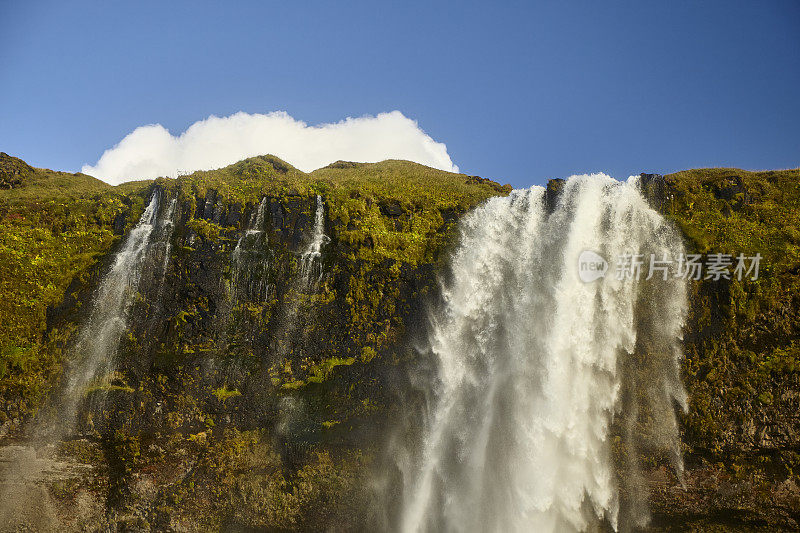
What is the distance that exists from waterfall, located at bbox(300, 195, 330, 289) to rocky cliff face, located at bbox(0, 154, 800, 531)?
0.07 meters

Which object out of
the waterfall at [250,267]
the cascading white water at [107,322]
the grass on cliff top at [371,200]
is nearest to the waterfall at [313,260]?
the grass on cliff top at [371,200]

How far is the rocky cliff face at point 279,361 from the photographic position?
18.0 meters

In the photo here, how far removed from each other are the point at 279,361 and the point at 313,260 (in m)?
4.83

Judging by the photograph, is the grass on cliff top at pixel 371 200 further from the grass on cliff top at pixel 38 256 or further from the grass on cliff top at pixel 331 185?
the grass on cliff top at pixel 38 256

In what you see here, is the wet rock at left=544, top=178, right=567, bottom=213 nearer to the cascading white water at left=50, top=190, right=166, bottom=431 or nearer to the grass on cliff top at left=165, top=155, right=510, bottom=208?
the grass on cliff top at left=165, top=155, right=510, bottom=208

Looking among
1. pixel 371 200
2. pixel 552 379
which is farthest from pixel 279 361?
pixel 552 379

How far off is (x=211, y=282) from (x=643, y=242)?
18950 mm

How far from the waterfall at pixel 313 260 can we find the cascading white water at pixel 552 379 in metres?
6.02

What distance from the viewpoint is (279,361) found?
20.9 m

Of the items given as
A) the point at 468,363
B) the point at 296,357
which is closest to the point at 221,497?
the point at 296,357

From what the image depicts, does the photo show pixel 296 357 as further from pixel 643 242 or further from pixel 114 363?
pixel 643 242

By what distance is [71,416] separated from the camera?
1953 cm

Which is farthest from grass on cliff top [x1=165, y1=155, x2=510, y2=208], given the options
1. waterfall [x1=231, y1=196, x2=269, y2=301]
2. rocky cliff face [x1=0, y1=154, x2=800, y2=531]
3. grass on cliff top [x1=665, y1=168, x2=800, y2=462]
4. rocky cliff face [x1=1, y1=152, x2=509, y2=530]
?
grass on cliff top [x1=665, y1=168, x2=800, y2=462]

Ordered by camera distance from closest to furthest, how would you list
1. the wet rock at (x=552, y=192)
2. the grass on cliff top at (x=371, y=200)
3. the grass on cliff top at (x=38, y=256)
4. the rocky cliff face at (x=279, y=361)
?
the rocky cliff face at (x=279, y=361) → the grass on cliff top at (x=38, y=256) → the wet rock at (x=552, y=192) → the grass on cliff top at (x=371, y=200)
